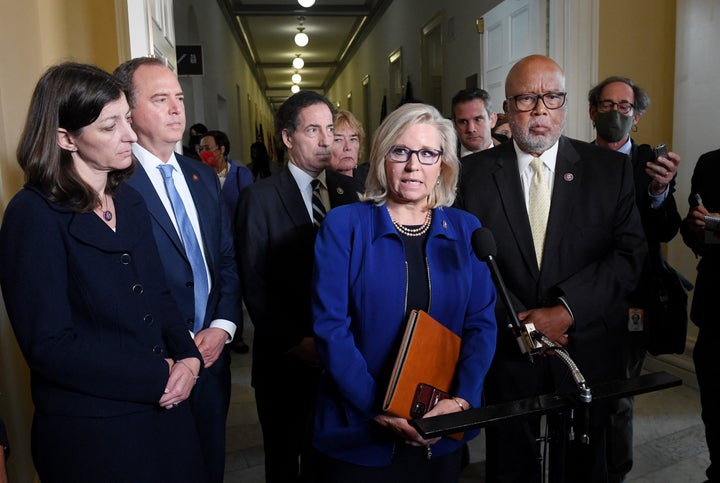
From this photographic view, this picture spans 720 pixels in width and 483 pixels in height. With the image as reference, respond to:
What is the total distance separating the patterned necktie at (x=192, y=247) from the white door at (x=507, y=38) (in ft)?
10.3

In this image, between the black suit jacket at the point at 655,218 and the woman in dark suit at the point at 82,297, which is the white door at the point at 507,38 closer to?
the black suit jacket at the point at 655,218

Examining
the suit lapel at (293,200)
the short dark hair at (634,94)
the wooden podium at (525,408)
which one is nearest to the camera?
the wooden podium at (525,408)

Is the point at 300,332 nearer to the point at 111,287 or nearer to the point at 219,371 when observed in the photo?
the point at 219,371

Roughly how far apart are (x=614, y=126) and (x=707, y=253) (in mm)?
768

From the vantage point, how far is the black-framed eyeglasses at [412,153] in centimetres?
174

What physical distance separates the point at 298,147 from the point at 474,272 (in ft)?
3.11

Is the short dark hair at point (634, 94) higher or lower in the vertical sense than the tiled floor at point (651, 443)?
higher

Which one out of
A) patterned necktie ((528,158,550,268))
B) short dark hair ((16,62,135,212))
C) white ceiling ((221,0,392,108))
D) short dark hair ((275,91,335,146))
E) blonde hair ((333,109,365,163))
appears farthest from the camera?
white ceiling ((221,0,392,108))

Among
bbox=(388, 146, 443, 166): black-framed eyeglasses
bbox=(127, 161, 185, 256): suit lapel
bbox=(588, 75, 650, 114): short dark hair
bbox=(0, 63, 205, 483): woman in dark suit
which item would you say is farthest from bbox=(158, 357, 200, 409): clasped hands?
bbox=(588, 75, 650, 114): short dark hair

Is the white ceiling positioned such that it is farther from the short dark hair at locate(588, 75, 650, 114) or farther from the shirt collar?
the shirt collar

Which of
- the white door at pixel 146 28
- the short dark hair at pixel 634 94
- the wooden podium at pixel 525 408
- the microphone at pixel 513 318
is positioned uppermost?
the white door at pixel 146 28

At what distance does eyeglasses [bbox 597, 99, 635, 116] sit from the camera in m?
2.93

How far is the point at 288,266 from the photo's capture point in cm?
229

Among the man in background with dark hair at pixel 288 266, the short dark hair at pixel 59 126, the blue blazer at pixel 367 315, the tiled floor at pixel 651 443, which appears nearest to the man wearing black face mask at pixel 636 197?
the tiled floor at pixel 651 443
